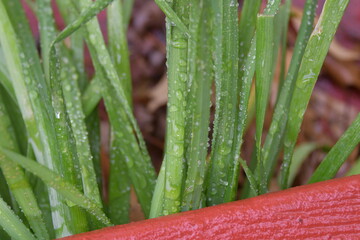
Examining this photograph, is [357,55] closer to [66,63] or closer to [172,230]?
[66,63]

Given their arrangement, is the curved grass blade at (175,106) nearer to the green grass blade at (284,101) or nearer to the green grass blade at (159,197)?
the green grass blade at (159,197)

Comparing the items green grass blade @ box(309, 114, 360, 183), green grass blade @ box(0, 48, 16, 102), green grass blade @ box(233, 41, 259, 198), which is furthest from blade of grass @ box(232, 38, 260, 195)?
green grass blade @ box(0, 48, 16, 102)

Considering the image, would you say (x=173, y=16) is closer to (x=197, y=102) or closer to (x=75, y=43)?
(x=197, y=102)

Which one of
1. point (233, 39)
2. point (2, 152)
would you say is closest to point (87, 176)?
point (2, 152)

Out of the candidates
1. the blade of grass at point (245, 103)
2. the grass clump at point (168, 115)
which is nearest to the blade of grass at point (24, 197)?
the grass clump at point (168, 115)

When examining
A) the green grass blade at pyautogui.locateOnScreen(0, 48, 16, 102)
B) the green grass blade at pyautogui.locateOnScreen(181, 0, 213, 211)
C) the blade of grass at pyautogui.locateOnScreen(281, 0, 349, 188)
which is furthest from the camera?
the green grass blade at pyautogui.locateOnScreen(0, 48, 16, 102)

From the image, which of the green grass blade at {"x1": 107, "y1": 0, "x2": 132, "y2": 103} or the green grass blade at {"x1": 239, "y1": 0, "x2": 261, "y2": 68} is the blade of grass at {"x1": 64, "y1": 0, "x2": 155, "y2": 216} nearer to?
the green grass blade at {"x1": 107, "y1": 0, "x2": 132, "y2": 103}

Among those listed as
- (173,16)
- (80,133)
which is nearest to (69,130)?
(80,133)
